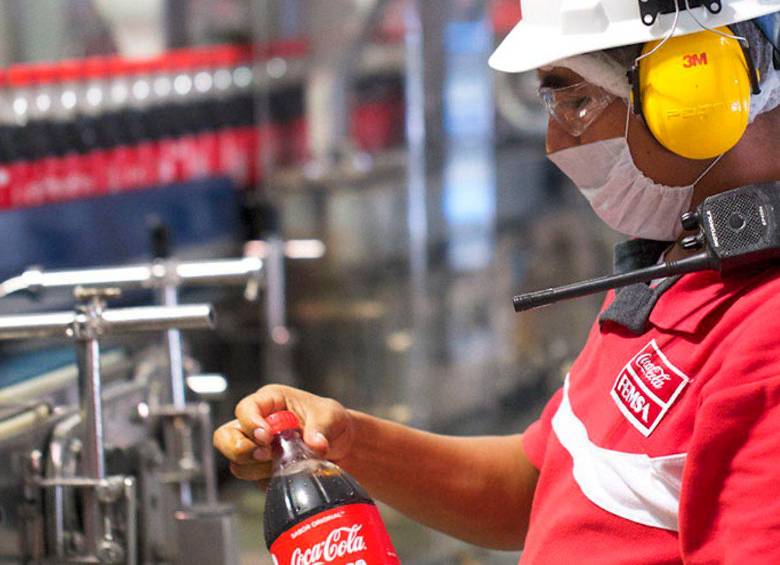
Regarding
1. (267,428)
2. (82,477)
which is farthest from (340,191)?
(267,428)

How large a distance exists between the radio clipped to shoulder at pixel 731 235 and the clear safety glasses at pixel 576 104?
181 mm

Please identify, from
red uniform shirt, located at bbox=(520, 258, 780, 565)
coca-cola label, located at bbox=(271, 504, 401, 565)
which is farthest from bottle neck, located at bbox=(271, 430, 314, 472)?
red uniform shirt, located at bbox=(520, 258, 780, 565)

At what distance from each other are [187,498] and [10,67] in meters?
2.04

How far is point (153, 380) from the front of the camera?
2.12 metres

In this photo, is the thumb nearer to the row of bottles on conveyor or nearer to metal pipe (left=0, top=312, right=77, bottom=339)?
metal pipe (left=0, top=312, right=77, bottom=339)

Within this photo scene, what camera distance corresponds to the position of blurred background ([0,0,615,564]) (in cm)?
411

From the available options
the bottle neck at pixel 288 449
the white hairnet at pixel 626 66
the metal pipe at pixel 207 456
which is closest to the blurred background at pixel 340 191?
the metal pipe at pixel 207 456

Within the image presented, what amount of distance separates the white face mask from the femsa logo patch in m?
0.16

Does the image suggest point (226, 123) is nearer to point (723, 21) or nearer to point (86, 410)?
point (86, 410)

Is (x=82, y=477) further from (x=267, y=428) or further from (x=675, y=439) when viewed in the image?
(x=675, y=439)

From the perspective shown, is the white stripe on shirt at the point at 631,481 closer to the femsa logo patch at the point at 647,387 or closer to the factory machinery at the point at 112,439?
the femsa logo patch at the point at 647,387

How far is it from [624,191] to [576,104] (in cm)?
11

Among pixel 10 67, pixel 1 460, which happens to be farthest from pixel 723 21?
pixel 10 67

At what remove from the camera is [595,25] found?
1.43 meters
